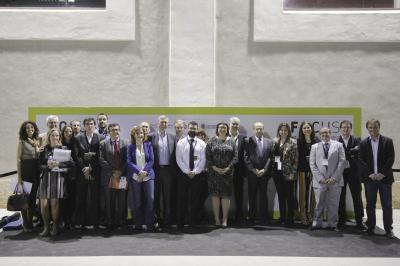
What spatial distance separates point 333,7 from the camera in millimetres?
10602

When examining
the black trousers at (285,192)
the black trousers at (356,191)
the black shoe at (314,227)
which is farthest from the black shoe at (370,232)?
the black trousers at (285,192)

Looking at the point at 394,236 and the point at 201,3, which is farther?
the point at 201,3

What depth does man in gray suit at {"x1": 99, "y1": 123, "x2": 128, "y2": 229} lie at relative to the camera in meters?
7.20

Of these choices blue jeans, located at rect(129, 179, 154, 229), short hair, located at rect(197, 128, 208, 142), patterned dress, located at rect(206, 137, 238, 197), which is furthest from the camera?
short hair, located at rect(197, 128, 208, 142)

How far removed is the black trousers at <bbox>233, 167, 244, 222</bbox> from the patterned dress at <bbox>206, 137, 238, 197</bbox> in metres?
0.36

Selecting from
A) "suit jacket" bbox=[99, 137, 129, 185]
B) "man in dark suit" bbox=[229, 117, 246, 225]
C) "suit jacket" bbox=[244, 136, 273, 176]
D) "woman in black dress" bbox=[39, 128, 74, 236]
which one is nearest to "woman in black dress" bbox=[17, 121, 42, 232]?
"woman in black dress" bbox=[39, 128, 74, 236]

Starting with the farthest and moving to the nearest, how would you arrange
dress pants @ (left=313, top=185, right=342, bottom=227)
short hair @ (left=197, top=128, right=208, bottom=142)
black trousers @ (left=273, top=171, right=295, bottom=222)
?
short hair @ (left=197, top=128, right=208, bottom=142), black trousers @ (left=273, top=171, right=295, bottom=222), dress pants @ (left=313, top=185, right=342, bottom=227)

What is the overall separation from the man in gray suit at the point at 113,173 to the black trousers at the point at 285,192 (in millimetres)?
2582

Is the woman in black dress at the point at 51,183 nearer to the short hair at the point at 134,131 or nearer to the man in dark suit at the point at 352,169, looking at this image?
the short hair at the point at 134,131

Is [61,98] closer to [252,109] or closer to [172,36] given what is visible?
[172,36]

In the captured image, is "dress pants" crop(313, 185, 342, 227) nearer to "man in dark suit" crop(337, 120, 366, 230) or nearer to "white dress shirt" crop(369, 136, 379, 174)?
"man in dark suit" crop(337, 120, 366, 230)

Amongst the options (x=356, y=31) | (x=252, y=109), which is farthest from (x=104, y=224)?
(x=356, y=31)

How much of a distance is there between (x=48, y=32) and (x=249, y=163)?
19.3ft

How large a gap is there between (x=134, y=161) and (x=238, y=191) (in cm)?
190
